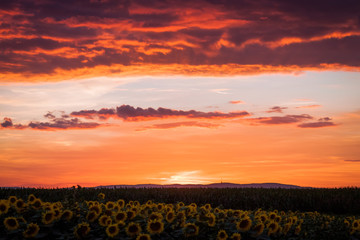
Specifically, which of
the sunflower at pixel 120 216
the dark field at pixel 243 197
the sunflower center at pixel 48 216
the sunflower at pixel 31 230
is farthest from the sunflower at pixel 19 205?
the dark field at pixel 243 197

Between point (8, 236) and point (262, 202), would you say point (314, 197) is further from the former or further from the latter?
point (8, 236)

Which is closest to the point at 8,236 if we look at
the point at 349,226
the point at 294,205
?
the point at 349,226

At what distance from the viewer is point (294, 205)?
1008 inches

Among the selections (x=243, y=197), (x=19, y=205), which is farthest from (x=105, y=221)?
(x=243, y=197)

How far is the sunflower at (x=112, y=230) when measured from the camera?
7.77 m

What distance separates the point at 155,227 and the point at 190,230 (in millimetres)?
757

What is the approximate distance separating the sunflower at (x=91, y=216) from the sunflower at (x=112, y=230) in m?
0.94

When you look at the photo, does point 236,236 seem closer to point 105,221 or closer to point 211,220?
point 211,220

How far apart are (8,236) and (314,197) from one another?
A: 22.3m

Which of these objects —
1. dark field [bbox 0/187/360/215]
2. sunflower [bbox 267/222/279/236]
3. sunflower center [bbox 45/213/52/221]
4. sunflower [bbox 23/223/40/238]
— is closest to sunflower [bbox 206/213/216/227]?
sunflower [bbox 267/222/279/236]

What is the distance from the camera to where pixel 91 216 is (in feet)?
28.6

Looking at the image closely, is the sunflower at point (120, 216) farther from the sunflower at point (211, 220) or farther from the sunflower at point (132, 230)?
Result: the sunflower at point (211, 220)

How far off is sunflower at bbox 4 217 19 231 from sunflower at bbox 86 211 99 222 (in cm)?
148

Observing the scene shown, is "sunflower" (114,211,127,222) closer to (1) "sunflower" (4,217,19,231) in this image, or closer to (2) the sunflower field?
(2) the sunflower field
